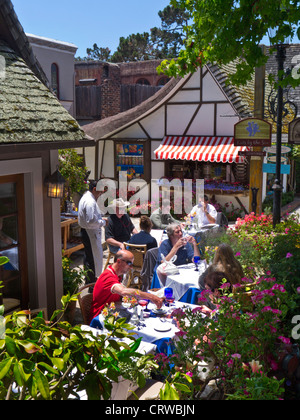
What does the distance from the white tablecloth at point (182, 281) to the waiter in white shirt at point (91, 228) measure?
173 centimetres

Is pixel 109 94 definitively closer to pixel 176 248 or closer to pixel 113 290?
pixel 176 248

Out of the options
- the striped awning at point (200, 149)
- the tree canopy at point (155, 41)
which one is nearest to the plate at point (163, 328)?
the striped awning at point (200, 149)

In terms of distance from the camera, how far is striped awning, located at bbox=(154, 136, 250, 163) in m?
14.4

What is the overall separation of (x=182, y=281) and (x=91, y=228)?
216 centimetres

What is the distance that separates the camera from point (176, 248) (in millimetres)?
6777

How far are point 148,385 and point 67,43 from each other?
2315 cm

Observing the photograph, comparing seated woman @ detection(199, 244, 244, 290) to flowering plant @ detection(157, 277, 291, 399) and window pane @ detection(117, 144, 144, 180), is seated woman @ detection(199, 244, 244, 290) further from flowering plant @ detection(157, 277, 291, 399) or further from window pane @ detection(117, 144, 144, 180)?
window pane @ detection(117, 144, 144, 180)

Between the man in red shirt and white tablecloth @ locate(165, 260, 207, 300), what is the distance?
1.03 meters

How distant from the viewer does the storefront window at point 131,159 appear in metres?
17.1

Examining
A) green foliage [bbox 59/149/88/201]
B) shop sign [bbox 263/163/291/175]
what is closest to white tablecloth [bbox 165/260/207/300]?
shop sign [bbox 263/163/291/175]

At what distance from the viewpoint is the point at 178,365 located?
11.8 ft

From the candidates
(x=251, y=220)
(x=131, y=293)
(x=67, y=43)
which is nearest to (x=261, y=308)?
Result: (x=131, y=293)

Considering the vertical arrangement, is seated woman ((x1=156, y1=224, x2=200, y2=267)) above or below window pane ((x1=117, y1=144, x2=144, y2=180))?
below

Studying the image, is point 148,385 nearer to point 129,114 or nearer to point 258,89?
point 258,89
